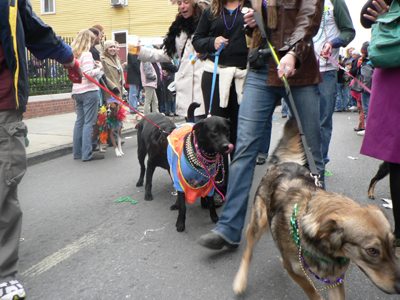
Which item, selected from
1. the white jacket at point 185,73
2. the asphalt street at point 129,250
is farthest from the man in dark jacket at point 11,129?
the white jacket at point 185,73

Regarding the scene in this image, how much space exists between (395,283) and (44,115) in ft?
37.5

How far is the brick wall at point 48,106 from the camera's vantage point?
1059 cm

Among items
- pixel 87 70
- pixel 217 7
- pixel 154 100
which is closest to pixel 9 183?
pixel 217 7

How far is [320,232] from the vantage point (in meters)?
1.67

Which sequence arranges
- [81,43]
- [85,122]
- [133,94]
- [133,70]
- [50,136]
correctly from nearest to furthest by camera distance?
[81,43] → [85,122] → [50,136] → [133,70] → [133,94]

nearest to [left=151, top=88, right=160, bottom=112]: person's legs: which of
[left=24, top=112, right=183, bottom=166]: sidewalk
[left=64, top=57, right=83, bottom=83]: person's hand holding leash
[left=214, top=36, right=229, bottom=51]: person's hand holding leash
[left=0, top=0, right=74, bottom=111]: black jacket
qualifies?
[left=24, top=112, right=183, bottom=166]: sidewalk

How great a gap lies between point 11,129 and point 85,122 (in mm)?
4330

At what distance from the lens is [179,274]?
8.71ft

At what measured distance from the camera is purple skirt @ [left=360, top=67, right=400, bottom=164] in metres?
2.57

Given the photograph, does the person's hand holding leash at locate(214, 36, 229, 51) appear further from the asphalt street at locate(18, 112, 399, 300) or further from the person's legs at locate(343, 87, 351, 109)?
the person's legs at locate(343, 87, 351, 109)

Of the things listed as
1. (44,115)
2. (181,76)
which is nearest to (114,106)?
(181,76)

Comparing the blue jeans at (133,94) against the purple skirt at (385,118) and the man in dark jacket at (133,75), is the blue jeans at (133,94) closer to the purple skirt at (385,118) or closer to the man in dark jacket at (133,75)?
the man in dark jacket at (133,75)

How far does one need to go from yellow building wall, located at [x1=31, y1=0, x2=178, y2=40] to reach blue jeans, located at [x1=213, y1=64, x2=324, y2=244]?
21.5 m

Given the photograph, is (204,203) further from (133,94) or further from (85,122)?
(133,94)
